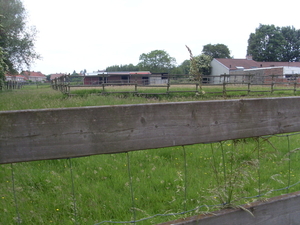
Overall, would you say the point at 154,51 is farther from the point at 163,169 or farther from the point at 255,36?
the point at 163,169

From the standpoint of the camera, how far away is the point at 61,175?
11.6 feet

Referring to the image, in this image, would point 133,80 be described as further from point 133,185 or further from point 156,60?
point 156,60

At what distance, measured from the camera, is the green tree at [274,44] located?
238ft

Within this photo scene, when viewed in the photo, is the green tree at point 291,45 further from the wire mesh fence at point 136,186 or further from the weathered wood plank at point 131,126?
the weathered wood plank at point 131,126

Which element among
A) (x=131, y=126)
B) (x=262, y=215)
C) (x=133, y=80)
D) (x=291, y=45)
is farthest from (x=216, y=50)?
(x=131, y=126)

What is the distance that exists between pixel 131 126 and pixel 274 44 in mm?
80775

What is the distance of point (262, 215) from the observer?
5.76ft

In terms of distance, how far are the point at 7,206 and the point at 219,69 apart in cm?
5097

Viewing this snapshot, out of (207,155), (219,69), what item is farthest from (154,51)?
(207,155)

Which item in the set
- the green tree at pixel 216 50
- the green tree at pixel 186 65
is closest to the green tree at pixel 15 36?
the green tree at pixel 186 65

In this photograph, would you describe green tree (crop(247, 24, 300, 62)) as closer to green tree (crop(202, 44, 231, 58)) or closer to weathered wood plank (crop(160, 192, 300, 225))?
green tree (crop(202, 44, 231, 58))

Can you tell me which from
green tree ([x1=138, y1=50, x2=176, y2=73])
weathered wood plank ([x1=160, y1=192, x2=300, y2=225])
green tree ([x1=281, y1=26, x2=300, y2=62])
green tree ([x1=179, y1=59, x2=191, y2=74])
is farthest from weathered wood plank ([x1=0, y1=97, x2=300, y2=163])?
green tree ([x1=138, y1=50, x2=176, y2=73])

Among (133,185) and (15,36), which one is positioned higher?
(15,36)

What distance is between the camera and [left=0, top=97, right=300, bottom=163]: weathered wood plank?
1.35 metres
